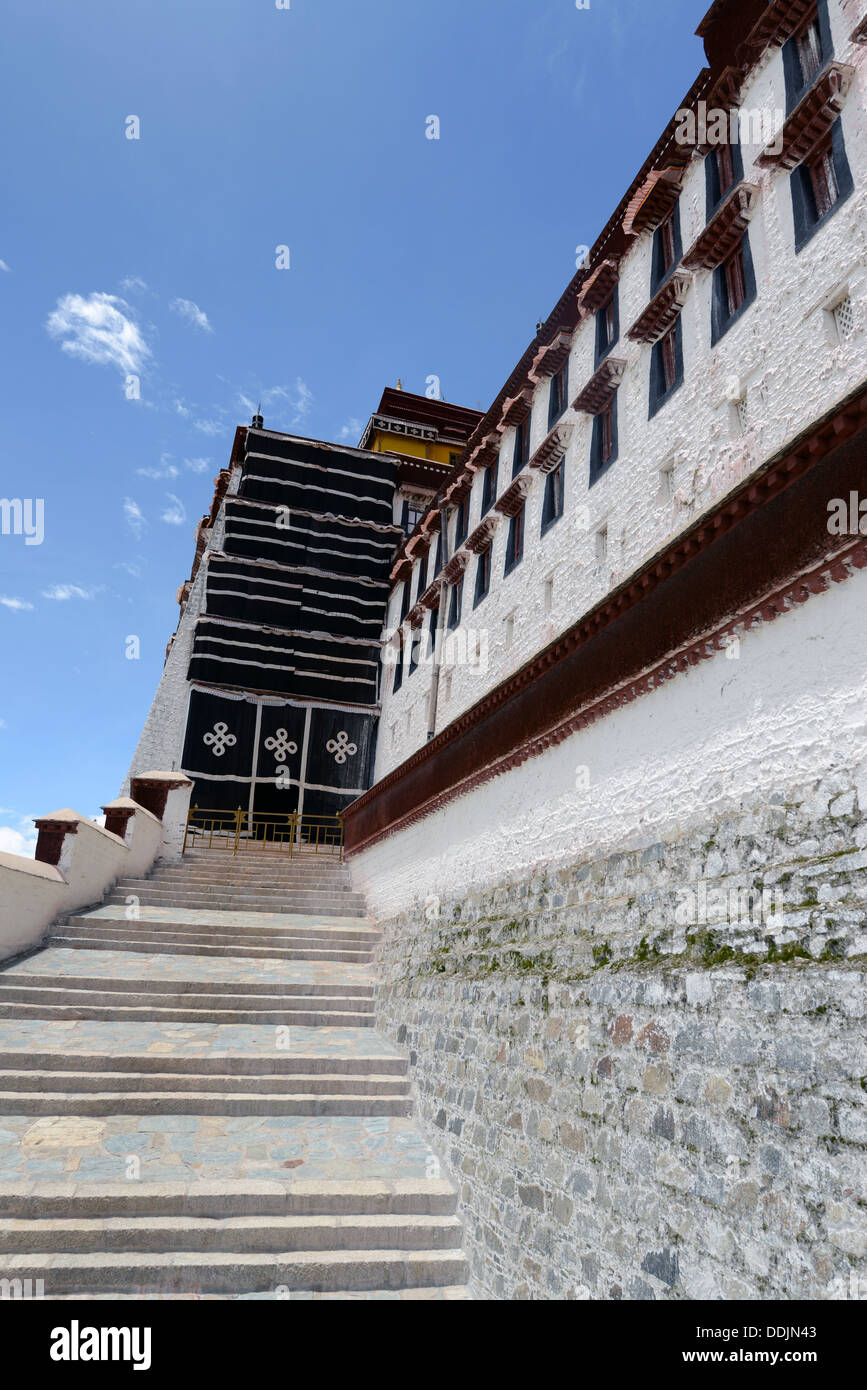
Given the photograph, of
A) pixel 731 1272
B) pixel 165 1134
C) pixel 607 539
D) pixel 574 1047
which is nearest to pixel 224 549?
pixel 607 539

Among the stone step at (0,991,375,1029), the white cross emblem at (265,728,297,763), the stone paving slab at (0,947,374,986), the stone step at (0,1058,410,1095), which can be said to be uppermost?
the white cross emblem at (265,728,297,763)

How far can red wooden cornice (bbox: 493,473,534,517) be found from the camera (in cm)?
1534

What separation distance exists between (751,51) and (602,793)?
9.71 meters

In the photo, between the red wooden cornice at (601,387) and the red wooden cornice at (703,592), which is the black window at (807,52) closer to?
the red wooden cornice at (601,387)

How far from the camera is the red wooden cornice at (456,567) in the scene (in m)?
18.5

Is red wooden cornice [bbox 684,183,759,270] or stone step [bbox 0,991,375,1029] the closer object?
stone step [bbox 0,991,375,1029]

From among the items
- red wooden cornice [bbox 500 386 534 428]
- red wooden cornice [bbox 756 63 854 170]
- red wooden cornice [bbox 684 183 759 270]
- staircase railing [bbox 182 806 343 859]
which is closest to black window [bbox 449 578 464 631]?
red wooden cornice [bbox 500 386 534 428]

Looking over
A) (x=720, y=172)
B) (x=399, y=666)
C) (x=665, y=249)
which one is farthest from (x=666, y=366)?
(x=399, y=666)

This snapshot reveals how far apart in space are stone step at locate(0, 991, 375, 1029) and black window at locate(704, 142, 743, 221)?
11.5 meters

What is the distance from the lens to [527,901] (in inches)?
285

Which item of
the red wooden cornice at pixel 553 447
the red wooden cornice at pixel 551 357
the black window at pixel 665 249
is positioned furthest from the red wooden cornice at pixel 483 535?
the black window at pixel 665 249

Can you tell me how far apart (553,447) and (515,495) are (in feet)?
5.60

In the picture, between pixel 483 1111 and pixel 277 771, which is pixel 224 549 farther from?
pixel 483 1111

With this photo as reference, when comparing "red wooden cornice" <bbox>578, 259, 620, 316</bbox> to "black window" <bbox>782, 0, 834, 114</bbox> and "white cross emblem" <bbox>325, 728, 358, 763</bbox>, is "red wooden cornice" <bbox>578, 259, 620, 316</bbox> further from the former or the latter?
"white cross emblem" <bbox>325, 728, 358, 763</bbox>
